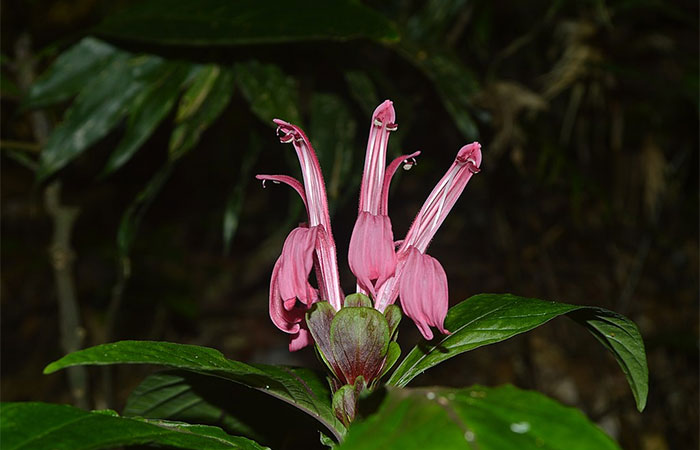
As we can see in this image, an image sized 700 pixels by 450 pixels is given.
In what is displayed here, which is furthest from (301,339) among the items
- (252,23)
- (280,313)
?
(252,23)

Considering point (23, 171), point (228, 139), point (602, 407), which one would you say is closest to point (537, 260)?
point (602, 407)

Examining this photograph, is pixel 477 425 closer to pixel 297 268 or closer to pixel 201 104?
pixel 297 268

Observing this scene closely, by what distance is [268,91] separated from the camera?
1.26 metres

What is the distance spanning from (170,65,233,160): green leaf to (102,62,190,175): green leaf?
27mm

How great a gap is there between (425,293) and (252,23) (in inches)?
24.0

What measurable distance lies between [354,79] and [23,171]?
1.94m

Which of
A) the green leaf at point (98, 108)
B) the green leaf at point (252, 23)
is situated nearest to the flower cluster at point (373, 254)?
the green leaf at point (252, 23)

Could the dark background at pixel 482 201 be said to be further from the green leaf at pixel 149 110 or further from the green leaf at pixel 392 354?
the green leaf at pixel 392 354

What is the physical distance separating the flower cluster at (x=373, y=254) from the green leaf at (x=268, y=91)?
0.56m

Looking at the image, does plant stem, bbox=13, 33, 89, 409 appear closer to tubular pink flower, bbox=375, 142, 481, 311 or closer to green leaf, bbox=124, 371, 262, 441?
green leaf, bbox=124, 371, 262, 441

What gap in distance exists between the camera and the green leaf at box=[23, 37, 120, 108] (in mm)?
1252

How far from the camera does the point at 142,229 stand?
267cm

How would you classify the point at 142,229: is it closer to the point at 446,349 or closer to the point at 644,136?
the point at 644,136

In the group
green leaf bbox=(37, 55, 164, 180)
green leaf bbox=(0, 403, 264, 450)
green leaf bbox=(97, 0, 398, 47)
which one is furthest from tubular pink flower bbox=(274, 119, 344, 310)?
green leaf bbox=(37, 55, 164, 180)
